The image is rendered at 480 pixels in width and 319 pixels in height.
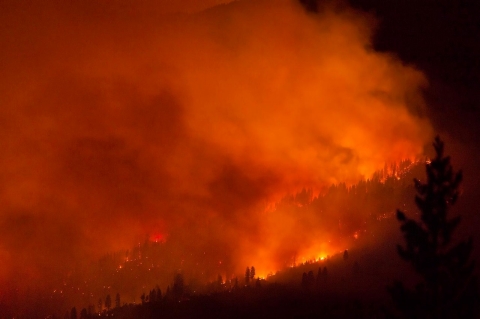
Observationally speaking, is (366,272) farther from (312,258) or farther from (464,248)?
(464,248)

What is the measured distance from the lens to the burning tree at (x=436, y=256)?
2739cm

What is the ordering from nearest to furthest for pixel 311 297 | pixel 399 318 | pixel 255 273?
pixel 399 318
pixel 311 297
pixel 255 273

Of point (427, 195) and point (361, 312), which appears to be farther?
point (361, 312)

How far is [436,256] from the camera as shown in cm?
2786

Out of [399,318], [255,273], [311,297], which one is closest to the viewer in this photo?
[399,318]

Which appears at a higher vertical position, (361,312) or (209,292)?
(209,292)

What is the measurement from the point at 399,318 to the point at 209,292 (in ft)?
202

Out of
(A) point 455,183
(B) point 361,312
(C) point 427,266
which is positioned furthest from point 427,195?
(B) point 361,312

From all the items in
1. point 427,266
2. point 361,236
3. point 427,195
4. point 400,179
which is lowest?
point 427,266

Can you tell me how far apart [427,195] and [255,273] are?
2243 inches

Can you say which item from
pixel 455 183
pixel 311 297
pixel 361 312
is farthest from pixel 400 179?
pixel 455 183

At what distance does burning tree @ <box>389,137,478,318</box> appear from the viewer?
89.9ft

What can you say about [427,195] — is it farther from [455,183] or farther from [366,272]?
[366,272]

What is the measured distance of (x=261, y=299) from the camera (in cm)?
7544
